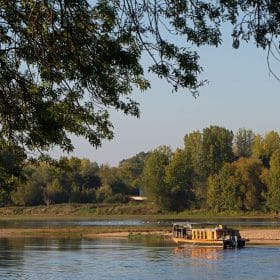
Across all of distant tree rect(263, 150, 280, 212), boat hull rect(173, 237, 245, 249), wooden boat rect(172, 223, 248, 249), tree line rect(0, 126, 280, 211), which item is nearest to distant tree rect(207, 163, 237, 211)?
tree line rect(0, 126, 280, 211)

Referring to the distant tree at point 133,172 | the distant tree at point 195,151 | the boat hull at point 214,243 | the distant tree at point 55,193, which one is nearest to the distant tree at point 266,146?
the distant tree at point 195,151

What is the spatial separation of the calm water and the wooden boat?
122 centimetres

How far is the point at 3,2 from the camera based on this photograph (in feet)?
35.4

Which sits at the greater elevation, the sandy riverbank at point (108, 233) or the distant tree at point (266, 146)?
the distant tree at point (266, 146)

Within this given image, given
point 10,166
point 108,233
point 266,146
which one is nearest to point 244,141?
point 266,146

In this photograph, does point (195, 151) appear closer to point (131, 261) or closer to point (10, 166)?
point (131, 261)

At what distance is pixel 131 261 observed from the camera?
41.1m

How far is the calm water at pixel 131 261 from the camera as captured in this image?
115 feet

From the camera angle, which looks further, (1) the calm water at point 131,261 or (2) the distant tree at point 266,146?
(2) the distant tree at point 266,146

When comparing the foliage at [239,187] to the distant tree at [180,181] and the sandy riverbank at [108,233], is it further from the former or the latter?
the sandy riverbank at [108,233]

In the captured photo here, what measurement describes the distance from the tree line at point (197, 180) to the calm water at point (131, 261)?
50156 millimetres

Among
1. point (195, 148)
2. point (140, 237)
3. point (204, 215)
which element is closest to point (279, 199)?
point (204, 215)

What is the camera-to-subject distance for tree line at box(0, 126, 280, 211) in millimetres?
108062

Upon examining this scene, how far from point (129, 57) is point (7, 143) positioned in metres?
3.65
